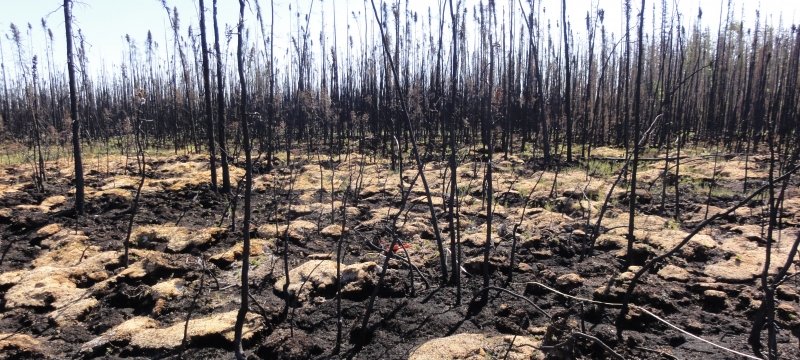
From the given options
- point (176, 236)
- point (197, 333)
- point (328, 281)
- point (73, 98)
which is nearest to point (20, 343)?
point (197, 333)

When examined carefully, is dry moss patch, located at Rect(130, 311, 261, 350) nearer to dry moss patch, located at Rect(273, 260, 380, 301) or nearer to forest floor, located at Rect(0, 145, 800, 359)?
forest floor, located at Rect(0, 145, 800, 359)

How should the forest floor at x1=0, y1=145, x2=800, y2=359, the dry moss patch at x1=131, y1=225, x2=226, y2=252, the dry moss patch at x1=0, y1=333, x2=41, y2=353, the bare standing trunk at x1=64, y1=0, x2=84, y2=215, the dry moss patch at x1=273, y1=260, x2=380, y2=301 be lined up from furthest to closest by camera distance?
the bare standing trunk at x1=64, y1=0, x2=84, y2=215
the dry moss patch at x1=131, y1=225, x2=226, y2=252
the dry moss patch at x1=273, y1=260, x2=380, y2=301
the dry moss patch at x1=0, y1=333, x2=41, y2=353
the forest floor at x1=0, y1=145, x2=800, y2=359

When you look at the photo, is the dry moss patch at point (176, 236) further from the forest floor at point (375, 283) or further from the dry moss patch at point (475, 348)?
the dry moss patch at point (475, 348)

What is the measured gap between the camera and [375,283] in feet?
11.9

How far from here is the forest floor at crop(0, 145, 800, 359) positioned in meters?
2.80

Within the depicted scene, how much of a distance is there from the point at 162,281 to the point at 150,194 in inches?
150

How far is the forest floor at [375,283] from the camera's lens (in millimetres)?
2803

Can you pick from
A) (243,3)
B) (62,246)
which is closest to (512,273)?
(243,3)

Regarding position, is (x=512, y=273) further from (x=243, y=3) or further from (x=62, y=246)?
(x=62, y=246)

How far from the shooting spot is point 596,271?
12.6ft

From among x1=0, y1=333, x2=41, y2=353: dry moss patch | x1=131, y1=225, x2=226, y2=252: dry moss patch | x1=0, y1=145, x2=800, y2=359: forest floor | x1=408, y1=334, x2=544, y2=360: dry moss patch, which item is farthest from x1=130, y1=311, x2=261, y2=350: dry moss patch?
A: x1=131, y1=225, x2=226, y2=252: dry moss patch

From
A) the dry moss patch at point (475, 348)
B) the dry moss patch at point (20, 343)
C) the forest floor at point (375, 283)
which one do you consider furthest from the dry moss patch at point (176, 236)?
the dry moss patch at point (475, 348)

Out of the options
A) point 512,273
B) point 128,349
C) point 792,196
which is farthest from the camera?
point 792,196

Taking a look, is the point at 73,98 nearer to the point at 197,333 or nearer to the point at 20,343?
the point at 20,343
